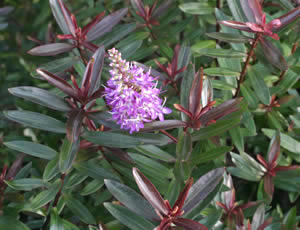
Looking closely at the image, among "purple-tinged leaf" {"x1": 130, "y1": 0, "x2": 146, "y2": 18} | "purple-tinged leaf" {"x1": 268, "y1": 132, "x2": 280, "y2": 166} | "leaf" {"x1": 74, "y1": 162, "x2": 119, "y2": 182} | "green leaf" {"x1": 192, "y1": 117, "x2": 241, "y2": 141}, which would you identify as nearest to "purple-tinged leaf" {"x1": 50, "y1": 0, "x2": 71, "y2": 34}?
"purple-tinged leaf" {"x1": 130, "y1": 0, "x2": 146, "y2": 18}

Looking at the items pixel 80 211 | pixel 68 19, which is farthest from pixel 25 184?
pixel 68 19

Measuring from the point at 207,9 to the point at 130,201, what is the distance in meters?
0.98

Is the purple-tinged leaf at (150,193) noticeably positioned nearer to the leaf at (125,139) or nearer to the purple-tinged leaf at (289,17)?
the leaf at (125,139)

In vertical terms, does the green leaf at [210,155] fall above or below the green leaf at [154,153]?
below

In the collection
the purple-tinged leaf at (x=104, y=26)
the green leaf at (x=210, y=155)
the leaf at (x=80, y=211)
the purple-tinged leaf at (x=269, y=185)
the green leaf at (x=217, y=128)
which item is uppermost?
the purple-tinged leaf at (x=104, y=26)

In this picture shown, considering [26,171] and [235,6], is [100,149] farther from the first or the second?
[235,6]

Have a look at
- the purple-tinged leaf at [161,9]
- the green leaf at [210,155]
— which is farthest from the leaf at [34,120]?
the purple-tinged leaf at [161,9]

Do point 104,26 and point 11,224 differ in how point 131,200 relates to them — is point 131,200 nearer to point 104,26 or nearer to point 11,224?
point 11,224

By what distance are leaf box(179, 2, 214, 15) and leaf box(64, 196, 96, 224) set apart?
2.98ft

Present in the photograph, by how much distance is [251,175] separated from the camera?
1.33m

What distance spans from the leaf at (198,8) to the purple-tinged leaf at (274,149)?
0.63 meters

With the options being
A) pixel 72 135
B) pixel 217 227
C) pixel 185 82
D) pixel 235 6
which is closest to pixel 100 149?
pixel 72 135

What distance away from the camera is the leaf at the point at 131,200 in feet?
3.07

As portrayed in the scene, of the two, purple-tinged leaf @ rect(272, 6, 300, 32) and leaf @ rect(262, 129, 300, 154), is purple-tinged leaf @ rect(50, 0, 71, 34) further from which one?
leaf @ rect(262, 129, 300, 154)
